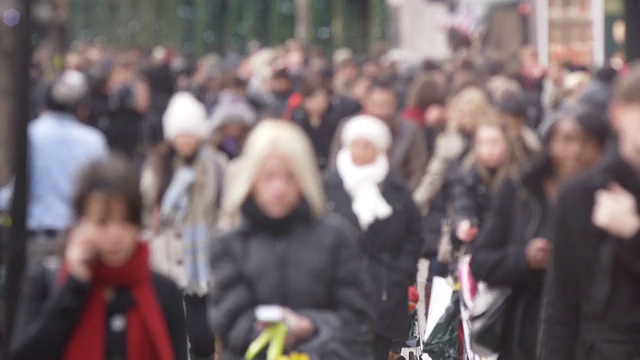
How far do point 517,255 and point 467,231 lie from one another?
195 centimetres

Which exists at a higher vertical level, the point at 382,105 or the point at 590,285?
the point at 382,105

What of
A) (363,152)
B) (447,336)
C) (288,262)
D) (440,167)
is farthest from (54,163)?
(288,262)

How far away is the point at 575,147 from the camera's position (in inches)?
262

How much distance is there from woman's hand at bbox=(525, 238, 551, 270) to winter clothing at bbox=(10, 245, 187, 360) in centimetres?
240

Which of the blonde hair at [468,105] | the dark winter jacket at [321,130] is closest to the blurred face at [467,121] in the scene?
the blonde hair at [468,105]

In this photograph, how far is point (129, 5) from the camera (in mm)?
73250

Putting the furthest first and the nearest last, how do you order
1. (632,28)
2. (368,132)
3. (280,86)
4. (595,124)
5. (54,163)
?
(280,86)
(632,28)
(54,163)
(368,132)
(595,124)

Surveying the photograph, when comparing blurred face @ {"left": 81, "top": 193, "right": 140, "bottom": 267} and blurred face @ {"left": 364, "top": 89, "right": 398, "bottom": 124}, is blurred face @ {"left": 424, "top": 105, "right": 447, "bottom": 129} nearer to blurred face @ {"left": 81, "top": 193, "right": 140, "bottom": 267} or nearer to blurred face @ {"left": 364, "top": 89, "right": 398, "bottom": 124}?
blurred face @ {"left": 364, "top": 89, "right": 398, "bottom": 124}

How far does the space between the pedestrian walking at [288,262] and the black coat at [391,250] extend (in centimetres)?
317

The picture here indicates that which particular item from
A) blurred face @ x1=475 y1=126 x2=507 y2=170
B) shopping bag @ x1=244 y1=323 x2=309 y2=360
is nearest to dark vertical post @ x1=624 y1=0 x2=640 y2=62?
blurred face @ x1=475 y1=126 x2=507 y2=170

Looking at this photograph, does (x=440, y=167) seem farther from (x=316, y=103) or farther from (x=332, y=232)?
(x=332, y=232)

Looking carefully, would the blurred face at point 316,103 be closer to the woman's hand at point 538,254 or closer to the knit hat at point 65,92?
the knit hat at point 65,92

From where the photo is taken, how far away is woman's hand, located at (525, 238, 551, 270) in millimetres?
7125

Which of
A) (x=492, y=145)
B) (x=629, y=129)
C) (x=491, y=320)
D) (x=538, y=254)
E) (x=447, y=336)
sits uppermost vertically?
(x=629, y=129)
